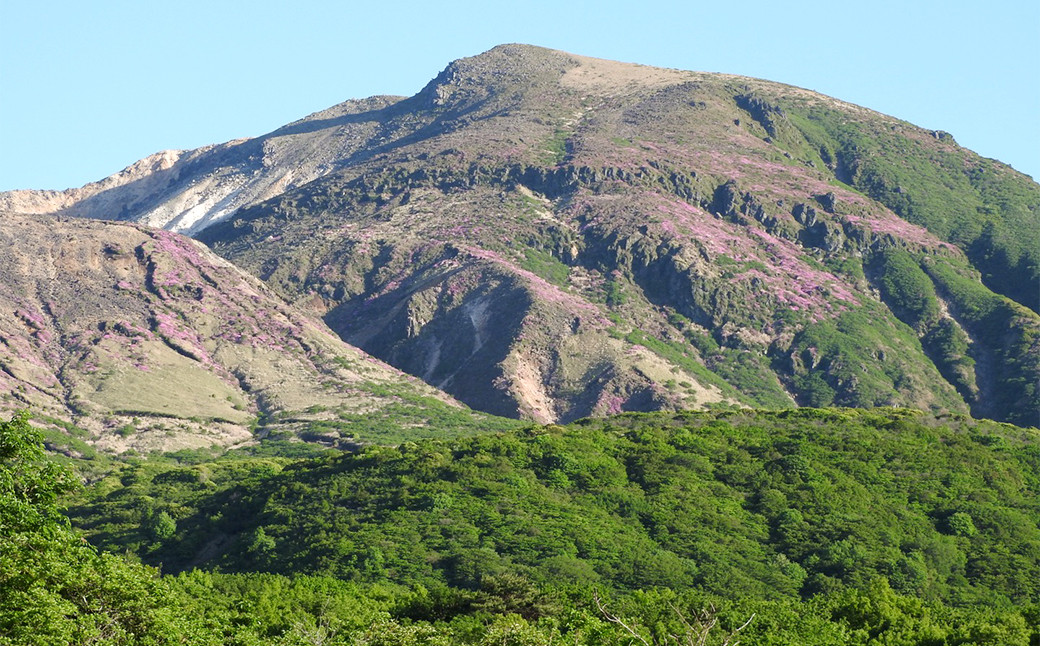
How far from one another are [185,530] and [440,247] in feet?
326

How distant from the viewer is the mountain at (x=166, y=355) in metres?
137

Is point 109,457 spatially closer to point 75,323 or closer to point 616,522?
point 75,323

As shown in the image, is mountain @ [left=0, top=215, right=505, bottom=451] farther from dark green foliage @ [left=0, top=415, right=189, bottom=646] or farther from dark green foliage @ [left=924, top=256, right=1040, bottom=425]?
dark green foliage @ [left=0, top=415, right=189, bottom=646]

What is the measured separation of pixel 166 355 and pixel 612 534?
77.8 meters

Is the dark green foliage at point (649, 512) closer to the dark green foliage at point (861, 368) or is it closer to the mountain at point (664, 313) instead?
the mountain at point (664, 313)

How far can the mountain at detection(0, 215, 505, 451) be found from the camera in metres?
137

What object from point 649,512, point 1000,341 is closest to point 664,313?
point 1000,341

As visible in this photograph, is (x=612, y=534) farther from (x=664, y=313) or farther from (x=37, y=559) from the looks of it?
(x=664, y=313)

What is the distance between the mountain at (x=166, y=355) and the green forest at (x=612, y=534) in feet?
58.3

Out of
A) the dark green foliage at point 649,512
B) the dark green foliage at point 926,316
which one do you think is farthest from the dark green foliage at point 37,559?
the dark green foliage at point 926,316

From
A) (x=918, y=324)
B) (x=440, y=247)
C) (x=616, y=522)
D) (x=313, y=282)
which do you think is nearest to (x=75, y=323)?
(x=313, y=282)

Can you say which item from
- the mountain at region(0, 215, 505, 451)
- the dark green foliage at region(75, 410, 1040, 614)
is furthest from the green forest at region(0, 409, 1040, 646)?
the mountain at region(0, 215, 505, 451)

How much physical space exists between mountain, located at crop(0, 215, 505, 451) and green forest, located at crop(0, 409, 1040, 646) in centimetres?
1777

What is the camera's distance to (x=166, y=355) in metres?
150
